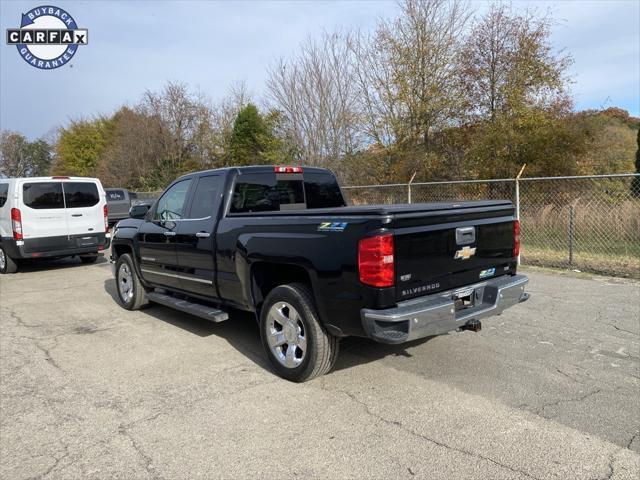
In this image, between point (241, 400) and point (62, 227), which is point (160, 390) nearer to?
point (241, 400)

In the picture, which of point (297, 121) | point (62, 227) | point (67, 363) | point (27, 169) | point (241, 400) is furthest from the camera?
point (27, 169)

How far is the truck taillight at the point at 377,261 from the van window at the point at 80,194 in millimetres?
9409

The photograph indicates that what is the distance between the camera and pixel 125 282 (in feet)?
23.5

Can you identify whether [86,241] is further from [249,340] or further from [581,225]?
[581,225]

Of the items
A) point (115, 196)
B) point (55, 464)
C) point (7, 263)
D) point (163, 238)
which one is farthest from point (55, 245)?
point (115, 196)

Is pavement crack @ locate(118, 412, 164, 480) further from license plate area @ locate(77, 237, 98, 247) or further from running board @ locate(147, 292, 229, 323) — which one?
license plate area @ locate(77, 237, 98, 247)

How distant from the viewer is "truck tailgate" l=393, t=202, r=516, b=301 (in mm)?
3617

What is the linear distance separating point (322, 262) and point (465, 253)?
128 centimetres

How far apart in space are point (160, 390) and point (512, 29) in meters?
14.9

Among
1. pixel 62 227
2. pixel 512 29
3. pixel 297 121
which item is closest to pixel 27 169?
pixel 297 121

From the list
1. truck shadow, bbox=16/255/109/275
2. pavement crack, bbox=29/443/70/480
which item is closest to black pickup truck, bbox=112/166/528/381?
pavement crack, bbox=29/443/70/480

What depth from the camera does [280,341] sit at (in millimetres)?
4316

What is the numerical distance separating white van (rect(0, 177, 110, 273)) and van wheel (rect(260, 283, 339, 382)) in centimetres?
802

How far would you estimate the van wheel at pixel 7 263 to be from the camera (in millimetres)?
10703
